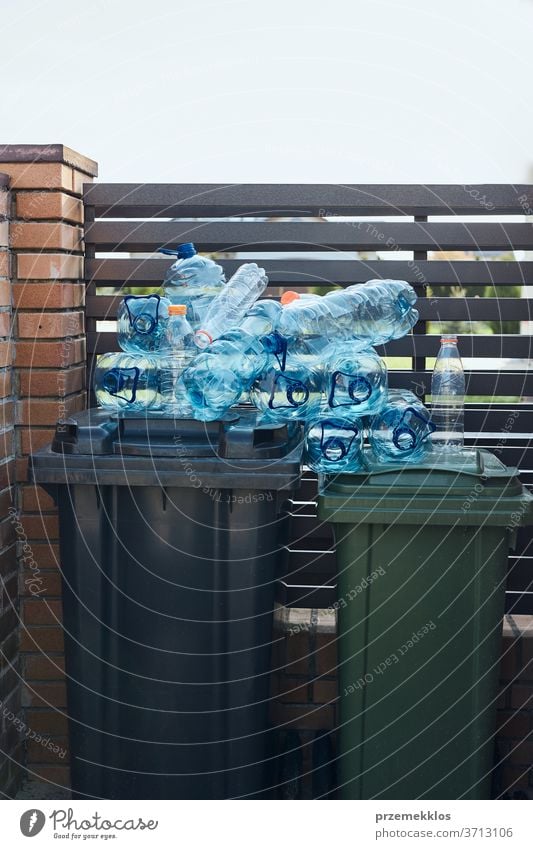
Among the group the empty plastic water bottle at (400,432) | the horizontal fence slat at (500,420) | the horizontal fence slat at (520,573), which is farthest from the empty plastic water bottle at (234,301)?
the horizontal fence slat at (520,573)

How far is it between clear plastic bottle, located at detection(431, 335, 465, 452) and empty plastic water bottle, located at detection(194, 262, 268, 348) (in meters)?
0.58

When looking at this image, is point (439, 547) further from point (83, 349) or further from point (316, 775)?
point (83, 349)

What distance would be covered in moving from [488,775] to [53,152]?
2.13 metres

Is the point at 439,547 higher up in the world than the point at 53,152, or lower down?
lower down

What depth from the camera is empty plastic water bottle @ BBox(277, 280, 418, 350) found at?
2.66 metres

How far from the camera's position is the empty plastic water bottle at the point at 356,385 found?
2432mm

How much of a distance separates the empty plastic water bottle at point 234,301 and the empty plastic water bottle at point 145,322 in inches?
4.6

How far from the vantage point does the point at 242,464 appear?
7.38ft

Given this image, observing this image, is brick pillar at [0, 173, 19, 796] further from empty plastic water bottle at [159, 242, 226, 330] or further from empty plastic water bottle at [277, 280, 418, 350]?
empty plastic water bottle at [277, 280, 418, 350]

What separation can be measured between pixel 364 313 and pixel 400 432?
1.63 ft

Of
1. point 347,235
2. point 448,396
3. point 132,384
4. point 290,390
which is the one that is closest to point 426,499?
point 290,390

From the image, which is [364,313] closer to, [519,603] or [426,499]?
[426,499]

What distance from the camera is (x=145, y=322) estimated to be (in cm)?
261

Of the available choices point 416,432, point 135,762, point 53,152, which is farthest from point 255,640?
point 53,152
